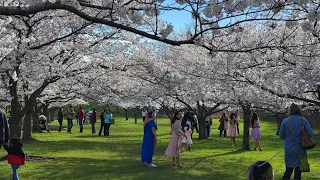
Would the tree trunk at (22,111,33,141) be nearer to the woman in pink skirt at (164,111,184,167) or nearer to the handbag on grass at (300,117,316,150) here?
the woman in pink skirt at (164,111,184,167)

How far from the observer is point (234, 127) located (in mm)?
19734

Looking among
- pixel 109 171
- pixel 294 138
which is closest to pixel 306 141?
pixel 294 138

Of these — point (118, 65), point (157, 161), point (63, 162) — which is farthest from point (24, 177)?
point (118, 65)

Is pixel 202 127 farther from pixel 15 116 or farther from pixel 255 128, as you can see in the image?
pixel 15 116

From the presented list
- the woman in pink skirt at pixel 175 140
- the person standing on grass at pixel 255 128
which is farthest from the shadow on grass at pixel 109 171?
the person standing on grass at pixel 255 128

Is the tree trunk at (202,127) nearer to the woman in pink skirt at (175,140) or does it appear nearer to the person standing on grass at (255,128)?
the person standing on grass at (255,128)

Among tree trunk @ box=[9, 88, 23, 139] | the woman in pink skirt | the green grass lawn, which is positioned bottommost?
the green grass lawn

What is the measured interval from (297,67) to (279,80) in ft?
4.08

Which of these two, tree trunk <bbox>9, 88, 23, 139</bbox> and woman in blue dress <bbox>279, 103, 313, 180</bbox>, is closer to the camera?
woman in blue dress <bbox>279, 103, 313, 180</bbox>

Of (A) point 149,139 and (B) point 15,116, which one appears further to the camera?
(B) point 15,116

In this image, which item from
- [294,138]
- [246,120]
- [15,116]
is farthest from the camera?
[246,120]

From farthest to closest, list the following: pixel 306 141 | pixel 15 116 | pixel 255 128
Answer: pixel 255 128 → pixel 15 116 → pixel 306 141

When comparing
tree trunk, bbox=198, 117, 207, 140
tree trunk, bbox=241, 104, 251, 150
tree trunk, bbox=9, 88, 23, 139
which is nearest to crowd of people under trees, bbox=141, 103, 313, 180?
tree trunk, bbox=241, 104, 251, 150

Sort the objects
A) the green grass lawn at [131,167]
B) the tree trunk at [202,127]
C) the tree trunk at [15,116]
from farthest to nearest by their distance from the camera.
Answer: the tree trunk at [202,127]
the tree trunk at [15,116]
the green grass lawn at [131,167]
